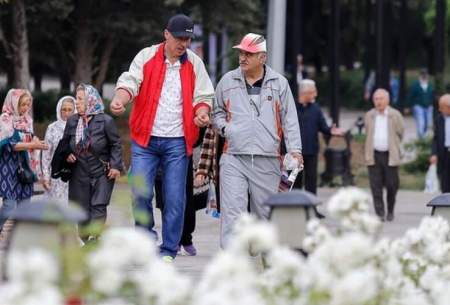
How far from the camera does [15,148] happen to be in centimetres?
1428

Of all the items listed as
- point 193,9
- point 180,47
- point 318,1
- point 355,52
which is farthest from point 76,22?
point 355,52

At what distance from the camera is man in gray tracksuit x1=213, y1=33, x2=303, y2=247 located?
11891 mm

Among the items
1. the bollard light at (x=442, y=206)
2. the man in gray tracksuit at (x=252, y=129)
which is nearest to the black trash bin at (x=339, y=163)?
the man in gray tracksuit at (x=252, y=129)

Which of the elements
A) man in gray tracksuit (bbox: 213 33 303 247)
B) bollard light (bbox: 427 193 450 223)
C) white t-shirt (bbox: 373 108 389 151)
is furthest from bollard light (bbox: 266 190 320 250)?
white t-shirt (bbox: 373 108 389 151)

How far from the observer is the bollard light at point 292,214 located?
8.81 meters

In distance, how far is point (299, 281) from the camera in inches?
262

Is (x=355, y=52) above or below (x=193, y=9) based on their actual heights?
below

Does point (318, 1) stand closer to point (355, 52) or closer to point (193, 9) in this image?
point (355, 52)

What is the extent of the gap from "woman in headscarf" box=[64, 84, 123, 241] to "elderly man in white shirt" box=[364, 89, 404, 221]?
5.34m

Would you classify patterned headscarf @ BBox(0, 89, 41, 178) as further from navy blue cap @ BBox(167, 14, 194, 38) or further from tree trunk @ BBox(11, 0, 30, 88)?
tree trunk @ BBox(11, 0, 30, 88)

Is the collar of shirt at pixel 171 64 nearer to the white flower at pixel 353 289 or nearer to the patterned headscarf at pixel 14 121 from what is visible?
the patterned headscarf at pixel 14 121

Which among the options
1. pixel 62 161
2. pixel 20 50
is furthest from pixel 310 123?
pixel 20 50

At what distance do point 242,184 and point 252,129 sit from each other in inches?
16.4

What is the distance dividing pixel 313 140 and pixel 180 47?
6.58m
